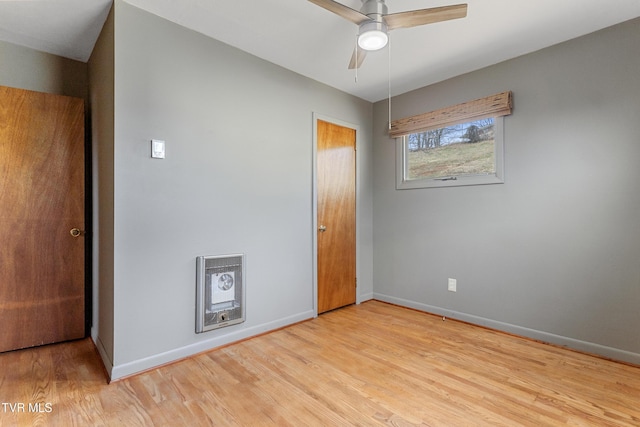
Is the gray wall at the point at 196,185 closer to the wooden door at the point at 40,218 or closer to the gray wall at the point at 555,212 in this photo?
the wooden door at the point at 40,218

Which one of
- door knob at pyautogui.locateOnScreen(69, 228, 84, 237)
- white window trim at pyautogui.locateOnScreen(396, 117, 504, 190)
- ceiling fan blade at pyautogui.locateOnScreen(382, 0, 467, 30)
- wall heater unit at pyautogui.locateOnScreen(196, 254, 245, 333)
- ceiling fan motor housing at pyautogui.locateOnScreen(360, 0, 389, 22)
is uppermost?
ceiling fan motor housing at pyautogui.locateOnScreen(360, 0, 389, 22)

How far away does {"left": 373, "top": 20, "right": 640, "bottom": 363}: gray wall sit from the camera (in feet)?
7.38

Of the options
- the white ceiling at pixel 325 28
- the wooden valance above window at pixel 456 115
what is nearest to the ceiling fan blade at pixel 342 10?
the white ceiling at pixel 325 28

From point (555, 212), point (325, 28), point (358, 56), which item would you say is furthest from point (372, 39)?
point (555, 212)

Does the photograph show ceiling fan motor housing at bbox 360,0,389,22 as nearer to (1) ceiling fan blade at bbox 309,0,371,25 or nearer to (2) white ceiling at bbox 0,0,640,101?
(1) ceiling fan blade at bbox 309,0,371,25

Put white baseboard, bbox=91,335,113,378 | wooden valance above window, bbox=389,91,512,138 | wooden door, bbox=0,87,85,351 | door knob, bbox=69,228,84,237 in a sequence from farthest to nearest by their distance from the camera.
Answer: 1. wooden valance above window, bbox=389,91,512,138
2. door knob, bbox=69,228,84,237
3. wooden door, bbox=0,87,85,351
4. white baseboard, bbox=91,335,113,378

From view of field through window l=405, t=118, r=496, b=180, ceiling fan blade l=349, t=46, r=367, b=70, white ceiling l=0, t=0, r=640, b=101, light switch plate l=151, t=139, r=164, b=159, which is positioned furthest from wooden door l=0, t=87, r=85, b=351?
view of field through window l=405, t=118, r=496, b=180

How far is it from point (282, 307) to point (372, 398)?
1327 millimetres

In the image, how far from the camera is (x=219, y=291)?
2.48 m

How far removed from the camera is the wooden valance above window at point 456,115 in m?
2.78

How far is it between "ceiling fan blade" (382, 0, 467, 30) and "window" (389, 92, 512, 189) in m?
1.34

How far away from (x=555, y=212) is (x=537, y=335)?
1057 mm

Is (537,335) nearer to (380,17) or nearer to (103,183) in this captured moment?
(380,17)

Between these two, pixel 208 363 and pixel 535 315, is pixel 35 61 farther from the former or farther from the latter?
pixel 535 315
